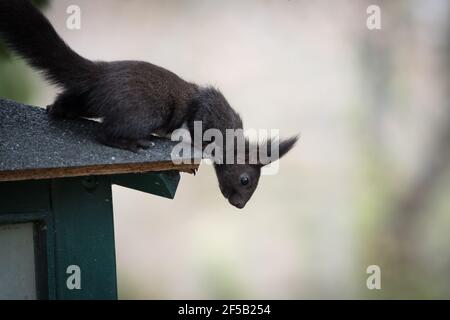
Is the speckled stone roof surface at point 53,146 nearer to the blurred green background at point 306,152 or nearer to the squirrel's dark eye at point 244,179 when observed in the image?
the squirrel's dark eye at point 244,179

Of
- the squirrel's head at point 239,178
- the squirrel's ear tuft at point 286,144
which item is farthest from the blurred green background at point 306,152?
the squirrel's ear tuft at point 286,144

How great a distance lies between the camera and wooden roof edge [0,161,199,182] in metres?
3.27

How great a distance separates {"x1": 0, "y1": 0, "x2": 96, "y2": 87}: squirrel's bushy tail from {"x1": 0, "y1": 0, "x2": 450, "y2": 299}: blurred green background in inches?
135

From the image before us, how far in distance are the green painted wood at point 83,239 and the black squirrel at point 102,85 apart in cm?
22

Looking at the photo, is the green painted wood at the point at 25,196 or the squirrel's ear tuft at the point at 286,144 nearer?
the green painted wood at the point at 25,196

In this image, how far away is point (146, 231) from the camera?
7902 mm

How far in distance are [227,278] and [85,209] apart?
4.64 metres

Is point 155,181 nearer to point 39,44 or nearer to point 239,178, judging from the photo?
point 39,44

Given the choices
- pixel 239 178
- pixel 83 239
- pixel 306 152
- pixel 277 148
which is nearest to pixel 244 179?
pixel 239 178

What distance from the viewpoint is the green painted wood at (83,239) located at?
359 centimetres

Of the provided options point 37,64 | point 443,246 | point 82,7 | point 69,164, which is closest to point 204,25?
point 82,7

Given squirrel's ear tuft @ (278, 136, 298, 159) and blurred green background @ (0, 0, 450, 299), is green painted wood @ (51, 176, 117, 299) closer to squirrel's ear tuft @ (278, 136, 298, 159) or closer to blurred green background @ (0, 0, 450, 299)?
squirrel's ear tuft @ (278, 136, 298, 159)

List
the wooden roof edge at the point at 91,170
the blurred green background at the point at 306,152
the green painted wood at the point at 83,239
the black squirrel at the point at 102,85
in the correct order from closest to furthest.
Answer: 1. the wooden roof edge at the point at 91,170
2. the green painted wood at the point at 83,239
3. the black squirrel at the point at 102,85
4. the blurred green background at the point at 306,152

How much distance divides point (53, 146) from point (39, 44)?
0.62 metres
